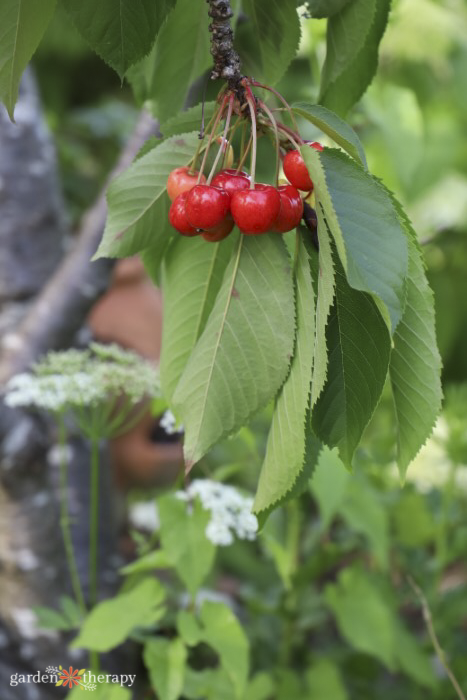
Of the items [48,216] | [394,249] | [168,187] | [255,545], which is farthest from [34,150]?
[255,545]

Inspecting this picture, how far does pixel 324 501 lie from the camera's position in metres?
0.84

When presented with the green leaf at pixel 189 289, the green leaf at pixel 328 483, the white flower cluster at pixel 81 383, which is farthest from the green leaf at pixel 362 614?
the green leaf at pixel 189 289

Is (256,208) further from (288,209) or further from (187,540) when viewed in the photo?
(187,540)

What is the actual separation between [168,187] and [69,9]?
0.35 ft

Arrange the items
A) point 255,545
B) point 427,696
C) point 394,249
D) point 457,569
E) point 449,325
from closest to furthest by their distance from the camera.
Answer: point 394,249 → point 427,696 → point 255,545 → point 457,569 → point 449,325

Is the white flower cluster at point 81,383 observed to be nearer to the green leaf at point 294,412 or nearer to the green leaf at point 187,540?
the green leaf at point 187,540

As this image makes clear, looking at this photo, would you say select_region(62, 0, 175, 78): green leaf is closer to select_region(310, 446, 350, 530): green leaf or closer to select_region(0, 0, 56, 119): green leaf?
select_region(0, 0, 56, 119): green leaf

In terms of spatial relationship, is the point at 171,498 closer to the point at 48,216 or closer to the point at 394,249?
the point at 394,249

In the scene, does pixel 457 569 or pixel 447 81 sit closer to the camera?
pixel 457 569

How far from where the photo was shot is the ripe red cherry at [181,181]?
1.37ft

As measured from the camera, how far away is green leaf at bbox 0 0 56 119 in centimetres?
39

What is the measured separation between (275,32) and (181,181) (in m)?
0.12

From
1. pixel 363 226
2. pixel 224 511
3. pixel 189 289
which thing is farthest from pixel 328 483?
pixel 363 226

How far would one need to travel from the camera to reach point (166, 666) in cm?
73
